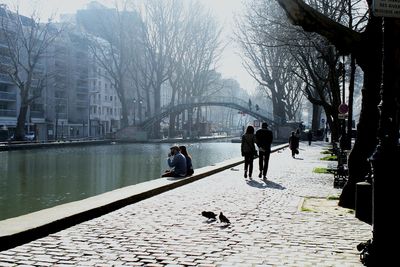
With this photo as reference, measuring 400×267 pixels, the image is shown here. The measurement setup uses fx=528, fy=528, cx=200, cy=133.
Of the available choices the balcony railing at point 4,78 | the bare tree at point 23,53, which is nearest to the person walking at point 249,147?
the bare tree at point 23,53

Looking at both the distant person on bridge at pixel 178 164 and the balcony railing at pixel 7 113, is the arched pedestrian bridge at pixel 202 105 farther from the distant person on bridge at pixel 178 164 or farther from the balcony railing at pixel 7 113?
the distant person on bridge at pixel 178 164

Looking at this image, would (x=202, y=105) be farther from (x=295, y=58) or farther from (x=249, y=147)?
(x=249, y=147)

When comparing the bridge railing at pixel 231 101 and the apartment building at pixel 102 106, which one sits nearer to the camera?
the bridge railing at pixel 231 101

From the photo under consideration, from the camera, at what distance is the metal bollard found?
8.40m

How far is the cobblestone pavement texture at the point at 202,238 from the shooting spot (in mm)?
5918

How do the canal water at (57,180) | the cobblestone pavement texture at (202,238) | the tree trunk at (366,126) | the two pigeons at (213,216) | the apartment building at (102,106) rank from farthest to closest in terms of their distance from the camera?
the apartment building at (102,106)
the canal water at (57,180)
the tree trunk at (366,126)
the two pigeons at (213,216)
the cobblestone pavement texture at (202,238)

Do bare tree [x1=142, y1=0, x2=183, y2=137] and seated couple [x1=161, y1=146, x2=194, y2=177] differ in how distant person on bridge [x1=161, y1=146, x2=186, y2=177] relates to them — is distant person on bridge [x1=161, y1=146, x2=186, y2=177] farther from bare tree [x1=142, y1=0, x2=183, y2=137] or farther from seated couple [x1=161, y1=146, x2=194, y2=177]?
bare tree [x1=142, y1=0, x2=183, y2=137]

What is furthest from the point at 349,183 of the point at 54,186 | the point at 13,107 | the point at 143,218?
the point at 13,107

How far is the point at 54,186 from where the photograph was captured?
1939 centimetres

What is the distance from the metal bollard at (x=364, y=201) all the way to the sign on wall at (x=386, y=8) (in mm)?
3792

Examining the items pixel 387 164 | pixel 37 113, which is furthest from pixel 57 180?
pixel 37 113

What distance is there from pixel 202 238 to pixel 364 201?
9.79 ft

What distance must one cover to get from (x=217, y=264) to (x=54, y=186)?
14744 mm

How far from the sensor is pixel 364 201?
8.49m
